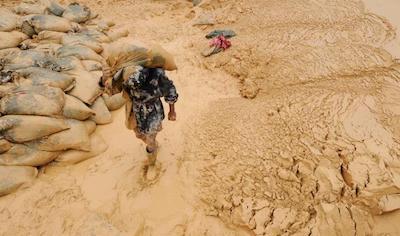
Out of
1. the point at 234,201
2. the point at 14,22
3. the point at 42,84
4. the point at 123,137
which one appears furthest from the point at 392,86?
the point at 14,22

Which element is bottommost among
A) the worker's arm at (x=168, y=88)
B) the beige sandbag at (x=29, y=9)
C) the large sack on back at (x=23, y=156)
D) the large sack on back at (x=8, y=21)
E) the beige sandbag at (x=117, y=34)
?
the beige sandbag at (x=117, y=34)

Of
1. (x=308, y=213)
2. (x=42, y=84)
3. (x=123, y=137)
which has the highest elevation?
(x=42, y=84)

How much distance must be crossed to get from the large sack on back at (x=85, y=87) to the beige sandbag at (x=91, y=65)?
237 millimetres

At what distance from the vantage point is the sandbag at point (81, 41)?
423 cm

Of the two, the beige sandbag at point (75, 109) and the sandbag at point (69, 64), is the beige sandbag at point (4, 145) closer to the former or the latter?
the beige sandbag at point (75, 109)

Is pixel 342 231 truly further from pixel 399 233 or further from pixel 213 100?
pixel 213 100

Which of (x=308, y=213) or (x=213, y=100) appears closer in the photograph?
(x=308, y=213)

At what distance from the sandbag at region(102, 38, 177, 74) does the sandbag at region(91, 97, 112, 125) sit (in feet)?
3.89

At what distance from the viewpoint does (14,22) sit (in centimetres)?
442

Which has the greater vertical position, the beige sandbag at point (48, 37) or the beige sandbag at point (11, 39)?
the beige sandbag at point (11, 39)

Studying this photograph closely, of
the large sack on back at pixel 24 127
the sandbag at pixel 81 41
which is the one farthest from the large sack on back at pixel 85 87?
the sandbag at pixel 81 41

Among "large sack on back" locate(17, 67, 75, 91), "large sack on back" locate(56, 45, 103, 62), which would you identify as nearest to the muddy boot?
"large sack on back" locate(17, 67, 75, 91)

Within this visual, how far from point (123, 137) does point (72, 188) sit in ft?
2.38

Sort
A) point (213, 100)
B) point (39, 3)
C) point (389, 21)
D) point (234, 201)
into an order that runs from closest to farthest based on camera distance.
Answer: point (234, 201), point (213, 100), point (389, 21), point (39, 3)
